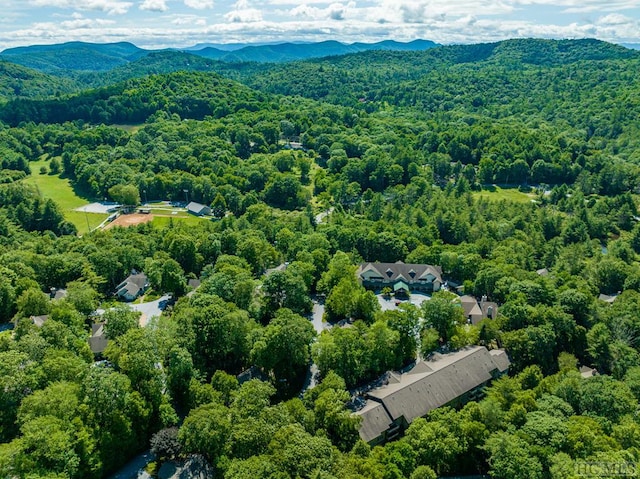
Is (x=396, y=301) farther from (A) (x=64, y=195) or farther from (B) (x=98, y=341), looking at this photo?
(A) (x=64, y=195)

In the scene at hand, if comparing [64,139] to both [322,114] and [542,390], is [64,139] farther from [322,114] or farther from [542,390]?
[542,390]

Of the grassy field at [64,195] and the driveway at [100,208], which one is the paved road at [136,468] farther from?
the driveway at [100,208]

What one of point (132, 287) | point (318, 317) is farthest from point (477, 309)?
point (132, 287)

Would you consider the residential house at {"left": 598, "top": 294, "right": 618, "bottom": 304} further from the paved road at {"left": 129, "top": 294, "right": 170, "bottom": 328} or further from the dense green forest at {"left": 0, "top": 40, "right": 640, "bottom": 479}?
the paved road at {"left": 129, "top": 294, "right": 170, "bottom": 328}

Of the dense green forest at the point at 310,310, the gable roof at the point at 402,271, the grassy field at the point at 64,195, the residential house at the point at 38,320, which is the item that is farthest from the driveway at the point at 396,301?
the grassy field at the point at 64,195

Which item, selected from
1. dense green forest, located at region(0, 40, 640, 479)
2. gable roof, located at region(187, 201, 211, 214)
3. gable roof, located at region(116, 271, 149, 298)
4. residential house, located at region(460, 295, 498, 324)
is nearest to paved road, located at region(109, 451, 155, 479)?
dense green forest, located at region(0, 40, 640, 479)

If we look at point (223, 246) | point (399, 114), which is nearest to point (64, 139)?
point (223, 246)
